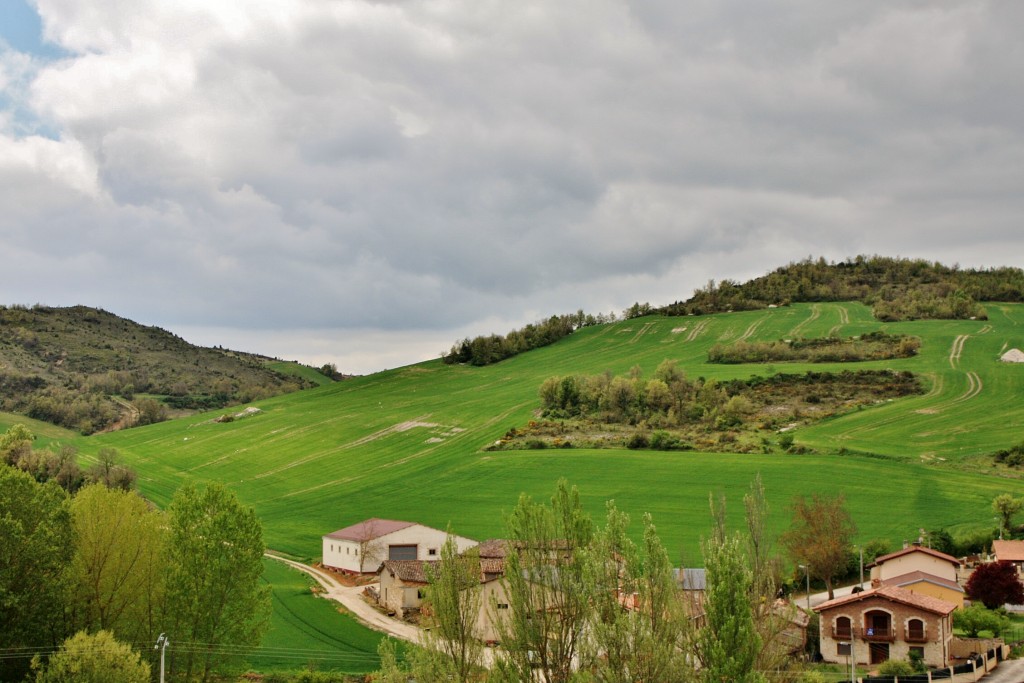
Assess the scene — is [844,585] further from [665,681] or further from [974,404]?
[974,404]

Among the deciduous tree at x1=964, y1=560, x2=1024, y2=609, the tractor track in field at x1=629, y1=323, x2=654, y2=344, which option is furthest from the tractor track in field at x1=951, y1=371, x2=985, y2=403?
the tractor track in field at x1=629, y1=323, x2=654, y2=344

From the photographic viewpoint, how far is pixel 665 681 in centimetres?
3572

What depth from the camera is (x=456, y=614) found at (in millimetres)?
41281

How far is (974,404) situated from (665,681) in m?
99.9

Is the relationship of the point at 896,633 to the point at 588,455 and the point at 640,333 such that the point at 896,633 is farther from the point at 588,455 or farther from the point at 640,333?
the point at 640,333

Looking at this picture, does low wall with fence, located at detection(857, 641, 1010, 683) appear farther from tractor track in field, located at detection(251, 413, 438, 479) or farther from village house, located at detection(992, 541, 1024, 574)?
tractor track in field, located at detection(251, 413, 438, 479)

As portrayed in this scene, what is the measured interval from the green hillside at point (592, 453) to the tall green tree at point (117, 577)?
41.3 meters

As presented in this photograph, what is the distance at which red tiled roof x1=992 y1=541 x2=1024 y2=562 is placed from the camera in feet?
228

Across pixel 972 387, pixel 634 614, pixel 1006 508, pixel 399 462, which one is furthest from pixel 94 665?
pixel 972 387

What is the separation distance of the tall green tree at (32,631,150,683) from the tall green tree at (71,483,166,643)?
666cm

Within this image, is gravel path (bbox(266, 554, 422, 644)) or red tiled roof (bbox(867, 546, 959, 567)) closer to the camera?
gravel path (bbox(266, 554, 422, 644))

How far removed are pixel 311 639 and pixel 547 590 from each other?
28.2 metres

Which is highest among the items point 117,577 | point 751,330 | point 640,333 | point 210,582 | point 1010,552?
point 640,333

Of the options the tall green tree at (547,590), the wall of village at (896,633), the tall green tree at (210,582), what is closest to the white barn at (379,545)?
the tall green tree at (210,582)
